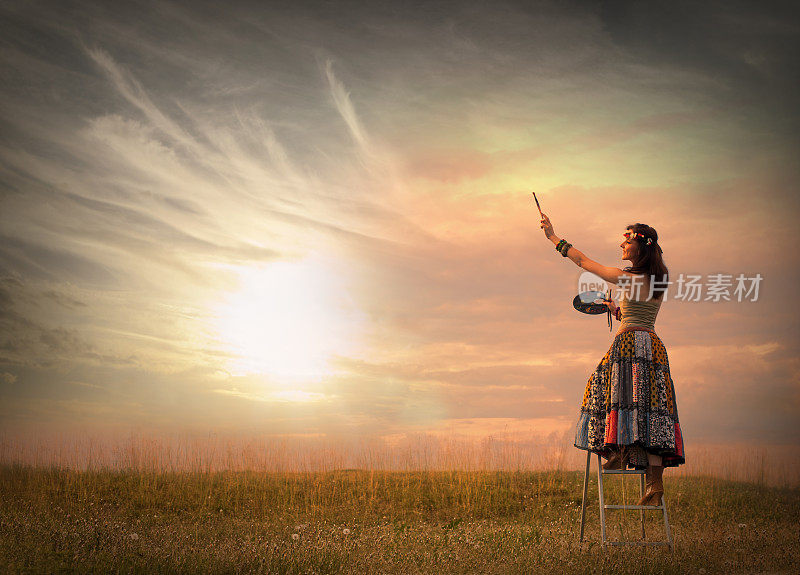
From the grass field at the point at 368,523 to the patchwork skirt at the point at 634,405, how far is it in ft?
3.68

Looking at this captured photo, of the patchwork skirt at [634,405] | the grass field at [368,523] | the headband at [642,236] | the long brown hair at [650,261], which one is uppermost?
the headband at [642,236]

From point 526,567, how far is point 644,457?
1.95 m

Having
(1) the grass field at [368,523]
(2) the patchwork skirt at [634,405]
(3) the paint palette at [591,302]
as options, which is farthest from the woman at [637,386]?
(1) the grass field at [368,523]

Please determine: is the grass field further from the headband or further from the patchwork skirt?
the headband

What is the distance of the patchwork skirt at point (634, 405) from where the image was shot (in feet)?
25.2

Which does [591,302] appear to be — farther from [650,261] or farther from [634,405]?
[634,405]

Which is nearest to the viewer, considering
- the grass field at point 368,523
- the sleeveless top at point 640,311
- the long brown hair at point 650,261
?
the grass field at point 368,523

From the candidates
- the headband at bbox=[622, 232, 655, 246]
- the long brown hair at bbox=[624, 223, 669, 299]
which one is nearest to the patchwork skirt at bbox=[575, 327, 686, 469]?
the long brown hair at bbox=[624, 223, 669, 299]

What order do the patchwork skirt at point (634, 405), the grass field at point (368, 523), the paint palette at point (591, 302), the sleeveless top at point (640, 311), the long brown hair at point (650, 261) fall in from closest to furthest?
1. the grass field at point (368, 523)
2. the patchwork skirt at point (634, 405)
3. the long brown hair at point (650, 261)
4. the sleeveless top at point (640, 311)
5. the paint palette at point (591, 302)

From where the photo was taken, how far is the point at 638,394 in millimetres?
7730

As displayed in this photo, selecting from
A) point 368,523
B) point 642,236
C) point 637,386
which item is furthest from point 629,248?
point 368,523

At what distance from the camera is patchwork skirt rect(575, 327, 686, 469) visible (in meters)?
7.68

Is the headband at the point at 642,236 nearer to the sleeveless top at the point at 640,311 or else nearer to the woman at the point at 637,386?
the woman at the point at 637,386

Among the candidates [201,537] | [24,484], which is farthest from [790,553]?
[24,484]
